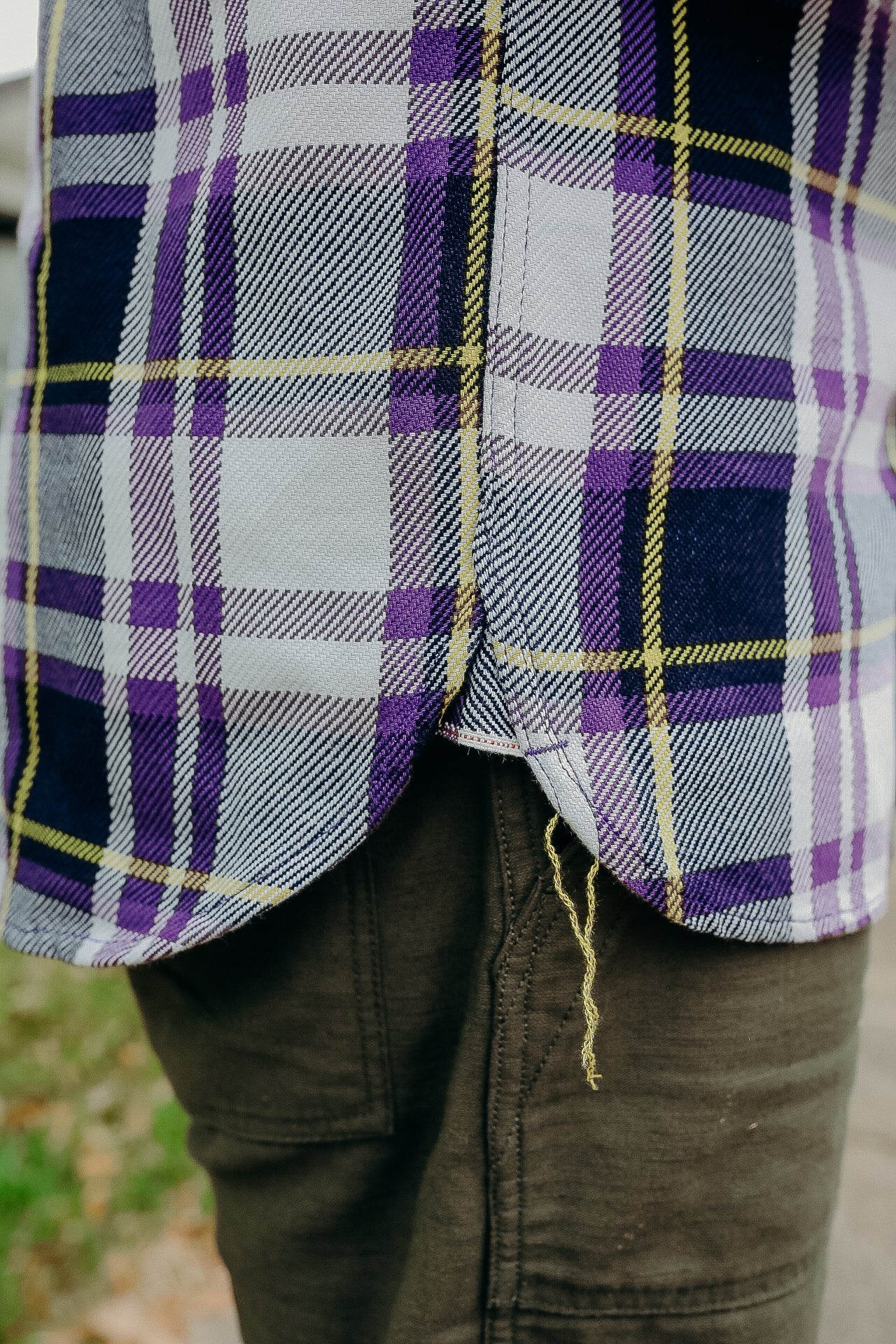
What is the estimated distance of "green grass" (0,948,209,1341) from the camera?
1618 millimetres

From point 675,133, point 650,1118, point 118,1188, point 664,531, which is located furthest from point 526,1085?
point 118,1188

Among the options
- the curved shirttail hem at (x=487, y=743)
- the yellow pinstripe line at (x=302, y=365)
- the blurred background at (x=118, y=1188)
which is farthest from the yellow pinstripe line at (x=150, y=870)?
the blurred background at (x=118, y=1188)

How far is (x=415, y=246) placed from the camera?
57 centimetres

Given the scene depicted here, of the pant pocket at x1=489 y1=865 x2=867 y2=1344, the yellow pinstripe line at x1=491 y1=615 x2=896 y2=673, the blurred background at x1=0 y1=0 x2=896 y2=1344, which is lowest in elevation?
the blurred background at x1=0 y1=0 x2=896 y2=1344

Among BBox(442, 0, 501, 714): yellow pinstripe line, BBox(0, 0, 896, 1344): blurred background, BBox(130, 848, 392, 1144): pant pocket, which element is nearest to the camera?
BBox(442, 0, 501, 714): yellow pinstripe line

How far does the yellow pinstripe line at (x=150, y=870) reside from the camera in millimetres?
617

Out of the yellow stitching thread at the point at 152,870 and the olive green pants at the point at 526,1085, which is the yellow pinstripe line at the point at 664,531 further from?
the yellow stitching thread at the point at 152,870

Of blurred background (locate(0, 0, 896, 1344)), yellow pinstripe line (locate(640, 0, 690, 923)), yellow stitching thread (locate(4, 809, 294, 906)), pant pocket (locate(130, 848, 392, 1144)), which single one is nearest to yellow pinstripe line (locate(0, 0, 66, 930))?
yellow stitching thread (locate(4, 809, 294, 906))

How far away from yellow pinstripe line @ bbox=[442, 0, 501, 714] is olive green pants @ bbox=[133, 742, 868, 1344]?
0.09m

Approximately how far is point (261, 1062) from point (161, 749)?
26 cm

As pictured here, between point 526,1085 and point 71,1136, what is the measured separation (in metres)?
1.54

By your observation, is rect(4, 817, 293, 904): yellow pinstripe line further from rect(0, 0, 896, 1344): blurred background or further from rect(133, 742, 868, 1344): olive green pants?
rect(0, 0, 896, 1344): blurred background

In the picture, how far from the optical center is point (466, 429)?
22.8 inches

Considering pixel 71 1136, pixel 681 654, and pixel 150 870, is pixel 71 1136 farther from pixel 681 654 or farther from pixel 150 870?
pixel 681 654
